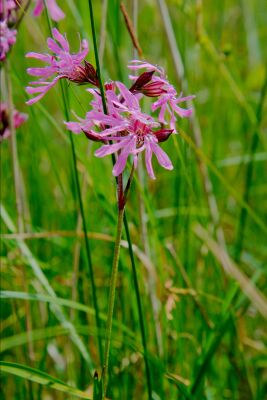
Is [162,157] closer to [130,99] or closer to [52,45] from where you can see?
[130,99]

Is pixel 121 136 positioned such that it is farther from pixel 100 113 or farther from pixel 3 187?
pixel 3 187

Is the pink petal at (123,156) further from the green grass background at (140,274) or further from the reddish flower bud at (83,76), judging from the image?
the green grass background at (140,274)

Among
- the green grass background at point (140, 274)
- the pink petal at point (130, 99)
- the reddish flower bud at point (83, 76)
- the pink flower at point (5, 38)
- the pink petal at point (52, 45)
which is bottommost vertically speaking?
the green grass background at point (140, 274)

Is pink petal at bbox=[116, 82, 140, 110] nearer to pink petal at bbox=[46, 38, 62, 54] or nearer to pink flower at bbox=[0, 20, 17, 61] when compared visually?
pink petal at bbox=[46, 38, 62, 54]

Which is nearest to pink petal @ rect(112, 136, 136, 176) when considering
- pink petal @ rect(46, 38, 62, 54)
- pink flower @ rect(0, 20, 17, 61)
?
pink petal @ rect(46, 38, 62, 54)

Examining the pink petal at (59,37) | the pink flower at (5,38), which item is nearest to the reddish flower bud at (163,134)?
the pink petal at (59,37)

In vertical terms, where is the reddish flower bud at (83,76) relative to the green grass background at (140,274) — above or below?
above
